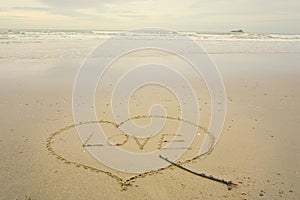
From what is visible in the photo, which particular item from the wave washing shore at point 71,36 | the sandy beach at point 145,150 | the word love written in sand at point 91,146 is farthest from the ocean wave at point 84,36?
the word love written in sand at point 91,146

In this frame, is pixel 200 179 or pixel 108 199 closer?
pixel 108 199

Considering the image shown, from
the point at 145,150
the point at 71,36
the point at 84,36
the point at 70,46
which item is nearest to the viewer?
the point at 145,150

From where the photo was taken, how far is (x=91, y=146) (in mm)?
5895

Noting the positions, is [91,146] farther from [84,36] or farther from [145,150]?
[84,36]

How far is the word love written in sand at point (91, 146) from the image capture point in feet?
16.4

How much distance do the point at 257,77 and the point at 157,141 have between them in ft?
29.7

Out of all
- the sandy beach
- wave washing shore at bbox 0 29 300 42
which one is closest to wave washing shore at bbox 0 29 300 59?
wave washing shore at bbox 0 29 300 42

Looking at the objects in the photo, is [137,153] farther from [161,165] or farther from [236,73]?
[236,73]

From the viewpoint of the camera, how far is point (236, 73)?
571 inches

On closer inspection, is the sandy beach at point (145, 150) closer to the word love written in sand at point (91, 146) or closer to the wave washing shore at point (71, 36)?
the word love written in sand at point (91, 146)

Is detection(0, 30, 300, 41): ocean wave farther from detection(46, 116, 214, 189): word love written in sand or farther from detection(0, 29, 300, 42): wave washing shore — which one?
detection(46, 116, 214, 189): word love written in sand

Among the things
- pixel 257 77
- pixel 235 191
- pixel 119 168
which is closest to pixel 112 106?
pixel 119 168

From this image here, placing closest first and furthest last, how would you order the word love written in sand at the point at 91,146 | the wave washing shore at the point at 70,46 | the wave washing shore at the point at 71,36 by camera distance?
the word love written in sand at the point at 91,146, the wave washing shore at the point at 70,46, the wave washing shore at the point at 71,36

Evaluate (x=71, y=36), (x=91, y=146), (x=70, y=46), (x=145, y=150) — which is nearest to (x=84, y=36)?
(x=71, y=36)
